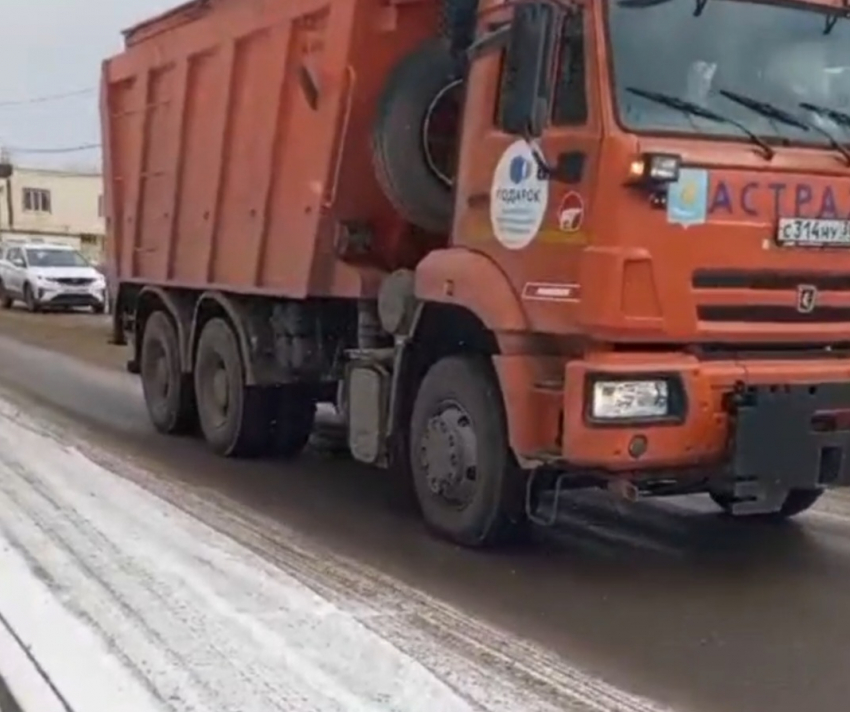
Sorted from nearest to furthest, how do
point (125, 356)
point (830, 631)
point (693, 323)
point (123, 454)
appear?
point (830, 631), point (693, 323), point (123, 454), point (125, 356)

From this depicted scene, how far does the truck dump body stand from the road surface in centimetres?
138

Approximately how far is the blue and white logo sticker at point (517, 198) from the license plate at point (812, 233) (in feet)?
3.56

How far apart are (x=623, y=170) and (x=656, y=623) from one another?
195cm

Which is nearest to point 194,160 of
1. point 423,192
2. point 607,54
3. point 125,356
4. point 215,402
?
point 215,402

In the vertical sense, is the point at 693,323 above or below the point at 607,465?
above

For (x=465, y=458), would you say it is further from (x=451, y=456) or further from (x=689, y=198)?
(x=689, y=198)

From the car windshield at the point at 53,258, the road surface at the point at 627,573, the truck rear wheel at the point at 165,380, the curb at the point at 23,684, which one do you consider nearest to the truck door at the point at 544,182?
the road surface at the point at 627,573

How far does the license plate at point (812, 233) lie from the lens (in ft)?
19.4

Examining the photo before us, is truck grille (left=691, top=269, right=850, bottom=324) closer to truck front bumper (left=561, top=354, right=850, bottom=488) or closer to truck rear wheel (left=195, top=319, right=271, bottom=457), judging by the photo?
truck front bumper (left=561, top=354, right=850, bottom=488)

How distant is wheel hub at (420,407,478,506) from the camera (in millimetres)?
6633

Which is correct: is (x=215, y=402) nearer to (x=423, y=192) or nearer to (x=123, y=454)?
(x=123, y=454)

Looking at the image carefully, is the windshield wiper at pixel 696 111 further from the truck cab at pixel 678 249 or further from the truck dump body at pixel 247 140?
the truck dump body at pixel 247 140

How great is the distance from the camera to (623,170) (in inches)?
224

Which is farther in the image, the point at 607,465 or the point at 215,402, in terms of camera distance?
the point at 215,402
